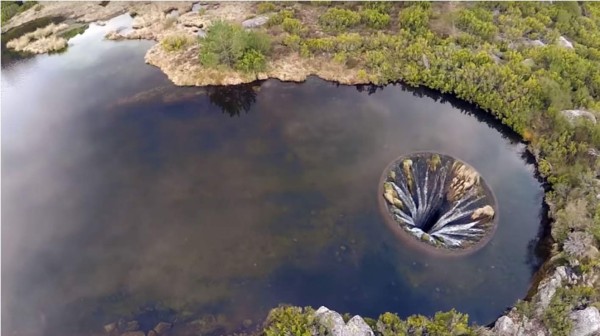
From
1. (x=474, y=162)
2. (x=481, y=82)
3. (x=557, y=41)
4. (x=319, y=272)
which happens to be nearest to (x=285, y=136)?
(x=319, y=272)

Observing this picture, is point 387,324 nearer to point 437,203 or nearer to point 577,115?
point 437,203

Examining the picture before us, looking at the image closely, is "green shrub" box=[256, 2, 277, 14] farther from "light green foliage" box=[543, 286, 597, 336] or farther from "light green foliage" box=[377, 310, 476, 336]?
"light green foliage" box=[543, 286, 597, 336]

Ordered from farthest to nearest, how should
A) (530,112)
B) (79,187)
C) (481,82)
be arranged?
(481,82)
(530,112)
(79,187)

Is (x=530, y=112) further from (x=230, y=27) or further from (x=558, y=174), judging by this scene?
(x=230, y=27)

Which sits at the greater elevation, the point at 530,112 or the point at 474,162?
the point at 530,112

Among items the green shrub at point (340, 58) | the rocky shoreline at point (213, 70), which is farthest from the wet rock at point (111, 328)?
the green shrub at point (340, 58)

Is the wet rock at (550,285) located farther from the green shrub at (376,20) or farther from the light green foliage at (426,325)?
the green shrub at (376,20)

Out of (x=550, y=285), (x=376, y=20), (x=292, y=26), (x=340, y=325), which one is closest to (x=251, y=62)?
(x=292, y=26)
